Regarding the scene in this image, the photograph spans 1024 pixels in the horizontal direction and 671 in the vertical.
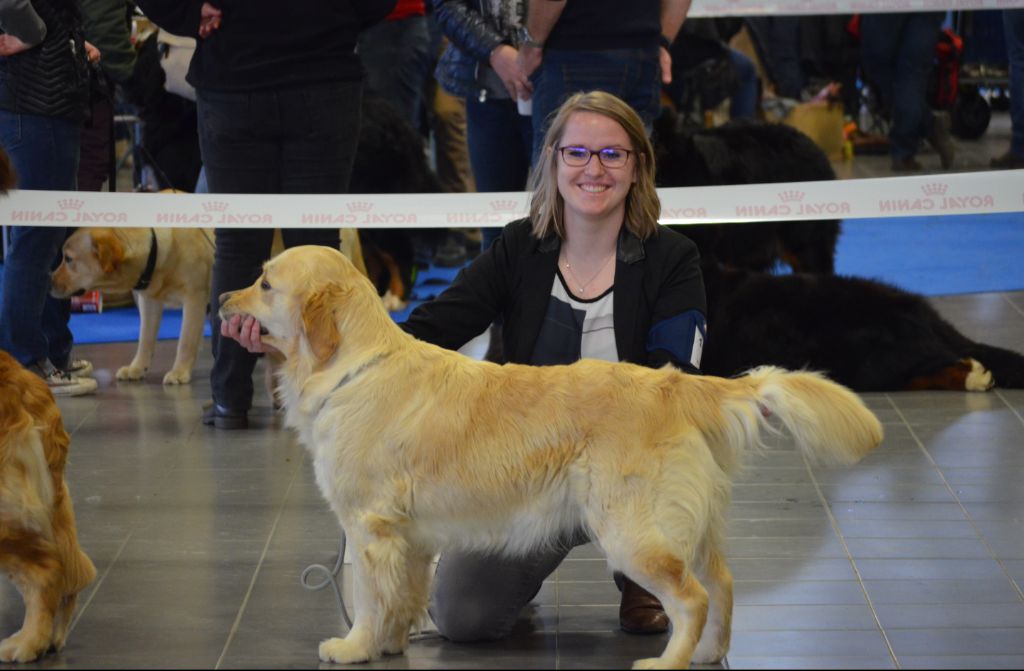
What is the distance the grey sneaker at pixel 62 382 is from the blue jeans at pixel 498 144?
1.76 meters

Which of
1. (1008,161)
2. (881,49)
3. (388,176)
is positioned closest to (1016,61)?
(1008,161)

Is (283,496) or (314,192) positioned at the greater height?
Result: (314,192)

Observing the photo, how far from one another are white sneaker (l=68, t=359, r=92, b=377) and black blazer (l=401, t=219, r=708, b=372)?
Result: 115 inches

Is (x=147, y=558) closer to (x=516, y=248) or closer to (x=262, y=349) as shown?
(x=262, y=349)

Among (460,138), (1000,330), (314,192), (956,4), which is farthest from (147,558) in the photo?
(956,4)

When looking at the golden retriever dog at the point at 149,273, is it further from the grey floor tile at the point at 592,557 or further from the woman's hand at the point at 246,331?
the woman's hand at the point at 246,331

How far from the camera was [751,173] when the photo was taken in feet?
21.5

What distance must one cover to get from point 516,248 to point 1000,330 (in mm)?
3760

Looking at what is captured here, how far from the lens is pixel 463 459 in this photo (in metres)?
2.88

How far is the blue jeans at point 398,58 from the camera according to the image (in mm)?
7590

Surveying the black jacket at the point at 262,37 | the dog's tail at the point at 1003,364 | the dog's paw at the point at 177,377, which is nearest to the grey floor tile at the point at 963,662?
the dog's tail at the point at 1003,364

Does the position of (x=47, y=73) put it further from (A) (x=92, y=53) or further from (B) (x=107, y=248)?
(B) (x=107, y=248)

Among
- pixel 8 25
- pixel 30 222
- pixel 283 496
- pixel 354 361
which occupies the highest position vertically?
pixel 8 25

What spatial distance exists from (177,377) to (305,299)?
3079 mm
